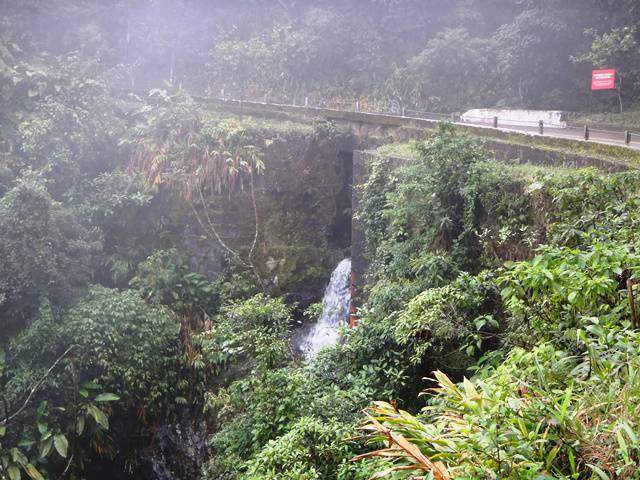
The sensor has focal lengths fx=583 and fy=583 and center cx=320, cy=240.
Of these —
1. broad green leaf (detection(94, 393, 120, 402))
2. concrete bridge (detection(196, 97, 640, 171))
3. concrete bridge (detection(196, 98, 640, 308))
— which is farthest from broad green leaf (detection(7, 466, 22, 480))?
concrete bridge (detection(196, 97, 640, 171))

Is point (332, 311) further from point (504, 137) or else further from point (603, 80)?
point (603, 80)

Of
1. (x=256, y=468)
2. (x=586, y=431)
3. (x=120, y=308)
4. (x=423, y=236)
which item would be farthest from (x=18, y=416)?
(x=586, y=431)

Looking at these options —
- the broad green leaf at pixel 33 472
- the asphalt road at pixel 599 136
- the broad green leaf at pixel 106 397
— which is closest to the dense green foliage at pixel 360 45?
the asphalt road at pixel 599 136

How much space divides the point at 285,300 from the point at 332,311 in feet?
8.47

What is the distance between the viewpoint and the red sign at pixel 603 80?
2062cm

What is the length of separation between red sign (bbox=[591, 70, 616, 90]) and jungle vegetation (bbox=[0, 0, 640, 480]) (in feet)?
1.84

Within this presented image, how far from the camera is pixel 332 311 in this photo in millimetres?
10609

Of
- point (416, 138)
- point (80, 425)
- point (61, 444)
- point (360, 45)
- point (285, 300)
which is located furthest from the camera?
point (360, 45)

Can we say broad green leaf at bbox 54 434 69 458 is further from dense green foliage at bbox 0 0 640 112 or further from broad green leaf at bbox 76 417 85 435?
dense green foliage at bbox 0 0 640 112

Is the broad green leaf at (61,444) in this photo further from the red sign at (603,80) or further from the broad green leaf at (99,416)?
the red sign at (603,80)

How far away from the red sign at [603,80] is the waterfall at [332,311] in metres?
13.8

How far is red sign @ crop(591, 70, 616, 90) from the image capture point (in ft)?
67.7

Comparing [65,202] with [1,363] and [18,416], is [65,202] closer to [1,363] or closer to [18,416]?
[1,363]

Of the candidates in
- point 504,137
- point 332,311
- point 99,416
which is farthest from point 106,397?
point 504,137
